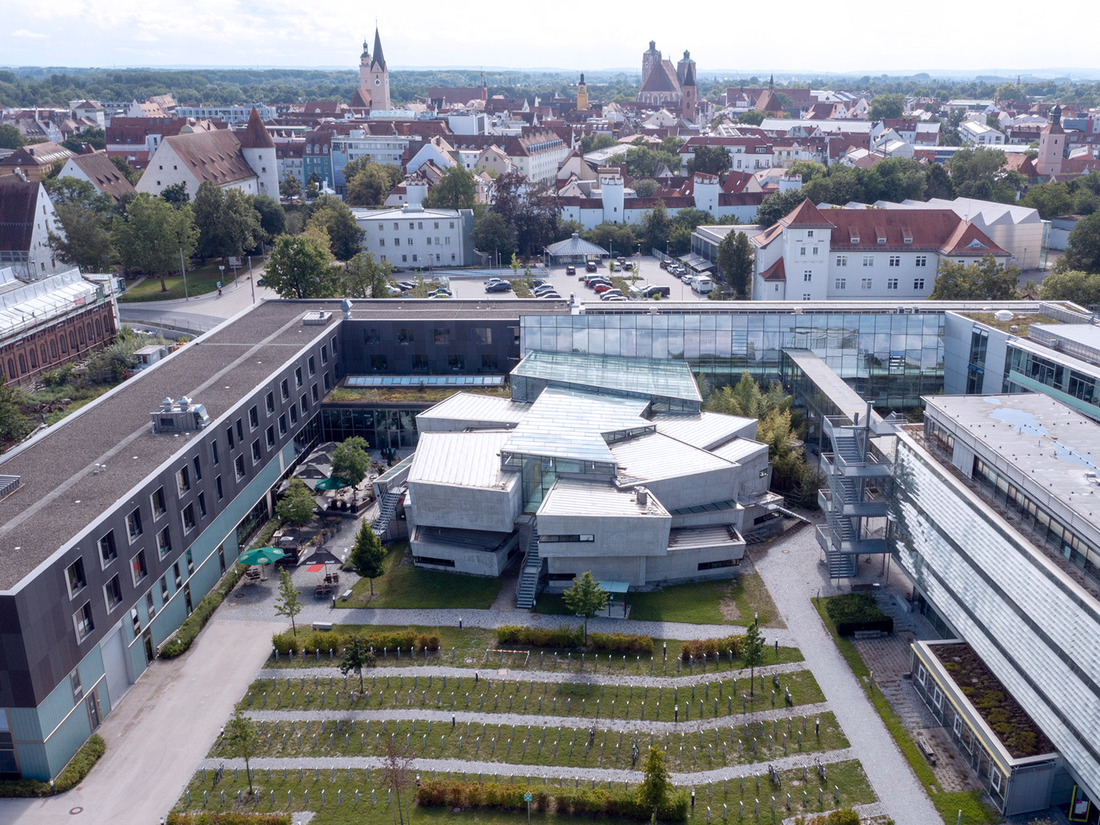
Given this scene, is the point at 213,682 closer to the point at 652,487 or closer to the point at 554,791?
the point at 554,791

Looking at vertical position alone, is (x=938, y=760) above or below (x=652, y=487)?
below

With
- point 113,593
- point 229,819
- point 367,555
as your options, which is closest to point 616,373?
point 367,555

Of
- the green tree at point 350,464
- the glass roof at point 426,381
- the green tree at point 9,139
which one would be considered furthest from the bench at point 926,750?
the green tree at point 9,139

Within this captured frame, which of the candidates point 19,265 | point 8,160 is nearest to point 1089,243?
point 19,265

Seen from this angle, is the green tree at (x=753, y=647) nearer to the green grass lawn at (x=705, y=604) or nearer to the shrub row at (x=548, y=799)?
the green grass lawn at (x=705, y=604)

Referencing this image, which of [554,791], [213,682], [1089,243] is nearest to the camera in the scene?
[554,791]

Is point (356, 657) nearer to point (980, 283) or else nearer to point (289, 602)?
point (289, 602)

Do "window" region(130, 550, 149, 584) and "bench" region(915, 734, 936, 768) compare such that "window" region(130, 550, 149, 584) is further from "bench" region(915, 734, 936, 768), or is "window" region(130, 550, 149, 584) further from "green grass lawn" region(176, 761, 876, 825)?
"bench" region(915, 734, 936, 768)
